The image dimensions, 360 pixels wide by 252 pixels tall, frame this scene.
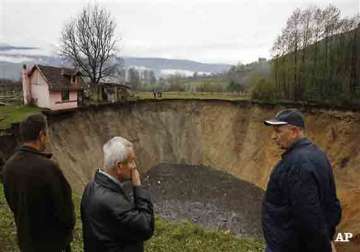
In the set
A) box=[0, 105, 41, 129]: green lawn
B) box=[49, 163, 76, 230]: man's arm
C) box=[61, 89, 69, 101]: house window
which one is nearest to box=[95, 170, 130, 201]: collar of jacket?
box=[49, 163, 76, 230]: man's arm

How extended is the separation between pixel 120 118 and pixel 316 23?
1941cm

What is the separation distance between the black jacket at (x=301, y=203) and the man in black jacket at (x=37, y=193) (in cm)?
216

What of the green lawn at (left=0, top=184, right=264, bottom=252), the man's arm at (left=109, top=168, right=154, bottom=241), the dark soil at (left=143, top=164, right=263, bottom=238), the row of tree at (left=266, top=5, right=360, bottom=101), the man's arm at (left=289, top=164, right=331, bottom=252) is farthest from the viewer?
the row of tree at (left=266, top=5, right=360, bottom=101)

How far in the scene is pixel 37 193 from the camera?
3.46 m

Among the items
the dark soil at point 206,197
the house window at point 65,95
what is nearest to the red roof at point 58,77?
the house window at point 65,95

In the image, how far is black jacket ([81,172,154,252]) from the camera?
9.37 ft

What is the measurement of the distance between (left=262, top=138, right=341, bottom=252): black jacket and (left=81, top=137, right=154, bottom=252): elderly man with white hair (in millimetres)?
1392

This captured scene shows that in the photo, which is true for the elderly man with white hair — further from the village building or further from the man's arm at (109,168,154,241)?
the village building

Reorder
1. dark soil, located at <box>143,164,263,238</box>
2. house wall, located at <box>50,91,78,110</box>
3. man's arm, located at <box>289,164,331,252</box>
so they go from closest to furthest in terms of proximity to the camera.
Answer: man's arm, located at <box>289,164,331,252</box>, dark soil, located at <box>143,164,263,238</box>, house wall, located at <box>50,91,78,110</box>

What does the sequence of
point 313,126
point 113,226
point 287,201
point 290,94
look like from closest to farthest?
1. point 113,226
2. point 287,201
3. point 313,126
4. point 290,94

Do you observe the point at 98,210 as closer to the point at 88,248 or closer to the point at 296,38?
the point at 88,248

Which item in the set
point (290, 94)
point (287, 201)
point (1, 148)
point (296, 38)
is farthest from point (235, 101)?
point (287, 201)

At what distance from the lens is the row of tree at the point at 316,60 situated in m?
28.1

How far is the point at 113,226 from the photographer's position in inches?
114
